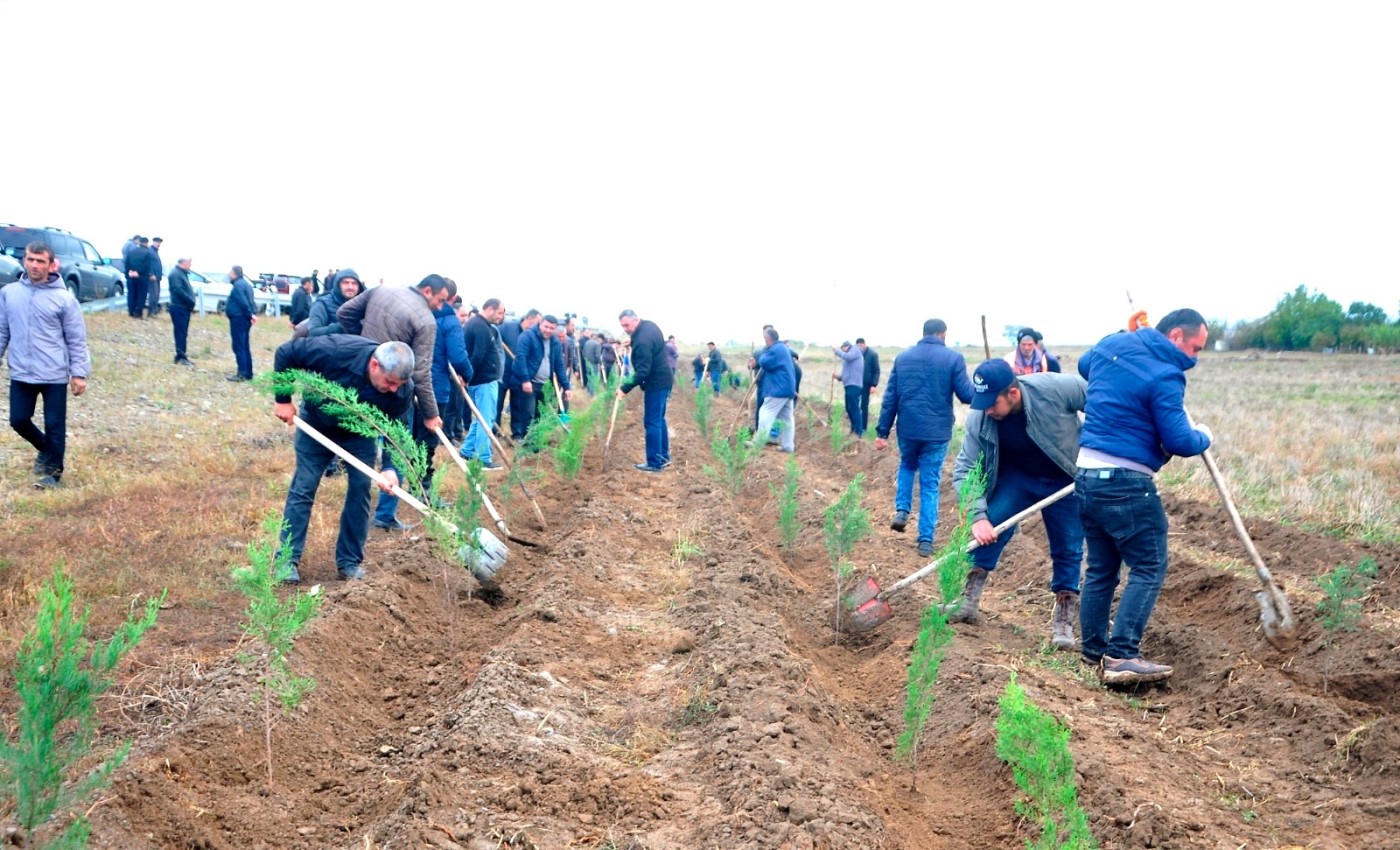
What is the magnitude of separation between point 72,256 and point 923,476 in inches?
731

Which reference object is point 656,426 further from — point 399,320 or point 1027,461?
point 1027,461

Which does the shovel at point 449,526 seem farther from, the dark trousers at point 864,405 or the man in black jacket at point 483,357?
the dark trousers at point 864,405

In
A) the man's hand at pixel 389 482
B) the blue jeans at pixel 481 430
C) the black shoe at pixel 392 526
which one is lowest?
the black shoe at pixel 392 526

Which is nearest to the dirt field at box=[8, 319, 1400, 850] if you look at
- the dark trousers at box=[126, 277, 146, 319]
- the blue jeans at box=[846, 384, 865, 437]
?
the blue jeans at box=[846, 384, 865, 437]

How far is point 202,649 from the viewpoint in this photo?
4582 millimetres

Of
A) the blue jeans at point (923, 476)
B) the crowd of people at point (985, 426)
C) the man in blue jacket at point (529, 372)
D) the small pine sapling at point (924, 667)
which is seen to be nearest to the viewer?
the small pine sapling at point (924, 667)

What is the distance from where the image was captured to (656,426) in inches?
460

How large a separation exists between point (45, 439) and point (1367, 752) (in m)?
8.87

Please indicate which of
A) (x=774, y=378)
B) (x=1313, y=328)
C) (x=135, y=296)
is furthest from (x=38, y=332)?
(x=1313, y=328)

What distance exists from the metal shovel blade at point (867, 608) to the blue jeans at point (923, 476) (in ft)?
7.35

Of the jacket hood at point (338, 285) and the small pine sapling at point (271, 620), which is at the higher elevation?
the jacket hood at point (338, 285)

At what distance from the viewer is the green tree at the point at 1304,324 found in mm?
50562

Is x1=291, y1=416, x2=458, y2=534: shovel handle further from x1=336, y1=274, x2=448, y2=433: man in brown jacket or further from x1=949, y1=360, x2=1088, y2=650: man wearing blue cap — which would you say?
x1=949, y1=360, x2=1088, y2=650: man wearing blue cap

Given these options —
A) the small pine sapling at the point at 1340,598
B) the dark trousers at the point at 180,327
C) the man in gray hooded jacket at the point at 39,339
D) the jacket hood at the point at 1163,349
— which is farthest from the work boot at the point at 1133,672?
the dark trousers at the point at 180,327
